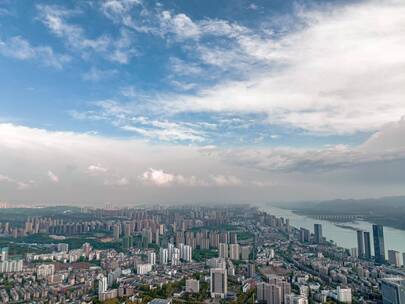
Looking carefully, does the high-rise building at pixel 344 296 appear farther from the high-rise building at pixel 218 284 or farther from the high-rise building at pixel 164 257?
the high-rise building at pixel 164 257

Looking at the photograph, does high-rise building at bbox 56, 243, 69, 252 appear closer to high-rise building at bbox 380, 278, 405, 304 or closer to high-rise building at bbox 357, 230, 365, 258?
high-rise building at bbox 380, 278, 405, 304

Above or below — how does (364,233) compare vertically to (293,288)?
above

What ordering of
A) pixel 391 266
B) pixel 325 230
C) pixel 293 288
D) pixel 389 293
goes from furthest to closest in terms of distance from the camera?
pixel 325 230 < pixel 391 266 < pixel 293 288 < pixel 389 293

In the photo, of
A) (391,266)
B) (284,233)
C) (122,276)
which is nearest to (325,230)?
(284,233)

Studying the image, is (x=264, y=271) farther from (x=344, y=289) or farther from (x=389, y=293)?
(x=389, y=293)

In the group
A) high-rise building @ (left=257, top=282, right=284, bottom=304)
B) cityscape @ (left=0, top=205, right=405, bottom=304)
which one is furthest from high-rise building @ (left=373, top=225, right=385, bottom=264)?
high-rise building @ (left=257, top=282, right=284, bottom=304)

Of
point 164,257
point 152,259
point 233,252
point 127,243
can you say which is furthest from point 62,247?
point 233,252
